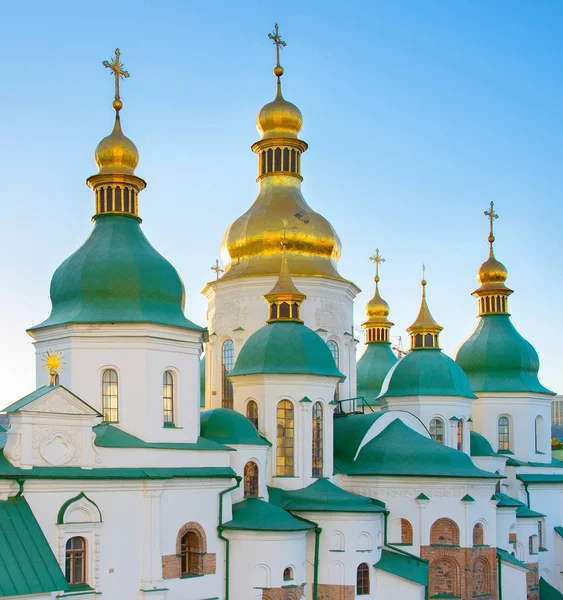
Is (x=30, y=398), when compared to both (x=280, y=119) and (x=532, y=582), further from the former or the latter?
(x=532, y=582)

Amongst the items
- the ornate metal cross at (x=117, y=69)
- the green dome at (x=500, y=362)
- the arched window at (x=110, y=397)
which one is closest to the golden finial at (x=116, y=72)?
the ornate metal cross at (x=117, y=69)

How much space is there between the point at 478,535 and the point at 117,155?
53.2 ft

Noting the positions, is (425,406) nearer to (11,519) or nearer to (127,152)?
(127,152)

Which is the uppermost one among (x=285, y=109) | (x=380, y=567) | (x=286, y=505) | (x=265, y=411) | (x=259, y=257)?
(x=285, y=109)

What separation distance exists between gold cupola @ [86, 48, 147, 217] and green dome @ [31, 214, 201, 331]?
798 millimetres

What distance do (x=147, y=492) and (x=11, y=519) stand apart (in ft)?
11.7

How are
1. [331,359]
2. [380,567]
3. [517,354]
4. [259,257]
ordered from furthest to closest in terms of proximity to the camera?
1. [517,354]
2. [259,257]
3. [331,359]
4. [380,567]

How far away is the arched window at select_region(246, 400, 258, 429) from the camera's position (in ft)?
95.9

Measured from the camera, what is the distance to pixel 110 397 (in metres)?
24.3

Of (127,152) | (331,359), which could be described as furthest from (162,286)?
(331,359)

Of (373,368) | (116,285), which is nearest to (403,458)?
(116,285)

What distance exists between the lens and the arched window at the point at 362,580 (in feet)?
90.0

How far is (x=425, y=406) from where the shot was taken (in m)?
36.0

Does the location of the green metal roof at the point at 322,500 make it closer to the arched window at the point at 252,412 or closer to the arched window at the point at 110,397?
the arched window at the point at 252,412
